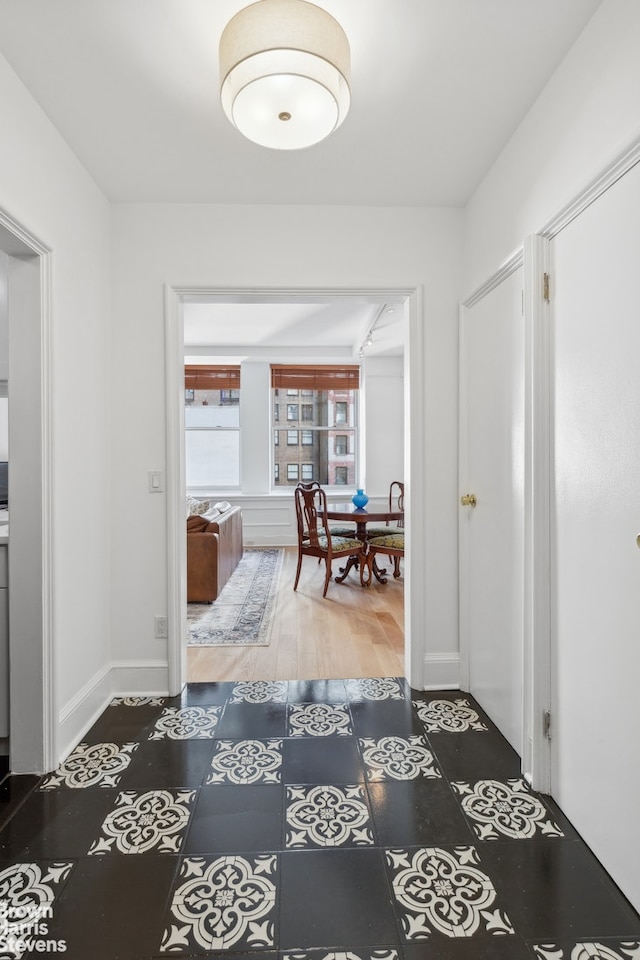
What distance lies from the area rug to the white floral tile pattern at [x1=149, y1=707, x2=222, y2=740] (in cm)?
87

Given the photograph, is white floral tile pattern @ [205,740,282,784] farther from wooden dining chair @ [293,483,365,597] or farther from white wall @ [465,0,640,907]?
wooden dining chair @ [293,483,365,597]

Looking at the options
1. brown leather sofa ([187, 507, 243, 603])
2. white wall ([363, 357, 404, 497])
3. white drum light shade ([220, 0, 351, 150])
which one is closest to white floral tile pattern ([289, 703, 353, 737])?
brown leather sofa ([187, 507, 243, 603])

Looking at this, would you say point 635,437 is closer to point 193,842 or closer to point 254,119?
point 254,119

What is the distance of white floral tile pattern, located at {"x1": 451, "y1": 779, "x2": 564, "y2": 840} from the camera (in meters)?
1.61

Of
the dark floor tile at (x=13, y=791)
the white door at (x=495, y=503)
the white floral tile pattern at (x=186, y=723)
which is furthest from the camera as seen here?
the white floral tile pattern at (x=186, y=723)

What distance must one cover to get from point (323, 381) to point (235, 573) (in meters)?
3.18

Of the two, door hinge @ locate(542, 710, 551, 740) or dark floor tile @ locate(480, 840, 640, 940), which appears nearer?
dark floor tile @ locate(480, 840, 640, 940)

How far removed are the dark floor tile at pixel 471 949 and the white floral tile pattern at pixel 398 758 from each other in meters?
0.64

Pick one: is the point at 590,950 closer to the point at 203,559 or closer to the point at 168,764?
the point at 168,764

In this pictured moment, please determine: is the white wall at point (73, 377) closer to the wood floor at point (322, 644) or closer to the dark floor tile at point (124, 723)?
the dark floor tile at point (124, 723)

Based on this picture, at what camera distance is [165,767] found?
1961 mm

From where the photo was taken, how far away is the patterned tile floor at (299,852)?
1258 mm

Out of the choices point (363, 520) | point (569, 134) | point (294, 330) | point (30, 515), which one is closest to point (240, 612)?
point (363, 520)

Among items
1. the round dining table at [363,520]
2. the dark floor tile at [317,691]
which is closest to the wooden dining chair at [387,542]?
the round dining table at [363,520]
